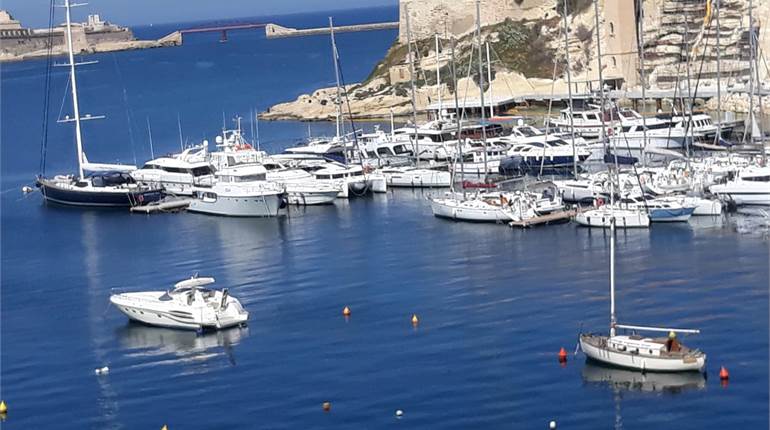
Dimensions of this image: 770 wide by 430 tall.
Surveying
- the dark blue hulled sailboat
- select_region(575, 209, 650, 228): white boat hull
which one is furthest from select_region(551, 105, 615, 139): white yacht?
the dark blue hulled sailboat

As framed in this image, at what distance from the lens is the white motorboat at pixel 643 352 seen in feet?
94.8

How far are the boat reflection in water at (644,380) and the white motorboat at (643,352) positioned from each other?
119mm

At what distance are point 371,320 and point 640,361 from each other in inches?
317

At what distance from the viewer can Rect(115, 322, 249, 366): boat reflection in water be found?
3328cm

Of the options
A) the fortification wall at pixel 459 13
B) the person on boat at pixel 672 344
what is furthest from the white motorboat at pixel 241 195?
the fortification wall at pixel 459 13

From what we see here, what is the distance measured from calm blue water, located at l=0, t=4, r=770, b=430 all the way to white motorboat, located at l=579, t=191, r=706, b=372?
0.35 m

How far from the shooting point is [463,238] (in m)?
44.8

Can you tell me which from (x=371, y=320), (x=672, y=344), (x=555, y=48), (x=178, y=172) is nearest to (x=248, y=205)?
(x=178, y=172)

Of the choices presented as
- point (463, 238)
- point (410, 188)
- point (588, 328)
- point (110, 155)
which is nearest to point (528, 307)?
point (588, 328)

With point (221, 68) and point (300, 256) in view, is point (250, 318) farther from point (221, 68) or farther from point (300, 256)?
point (221, 68)

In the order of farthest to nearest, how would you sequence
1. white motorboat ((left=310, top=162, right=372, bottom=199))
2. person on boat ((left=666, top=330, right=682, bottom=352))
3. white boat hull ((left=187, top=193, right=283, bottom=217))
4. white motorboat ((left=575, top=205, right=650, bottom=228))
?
white motorboat ((left=310, top=162, right=372, bottom=199))
white boat hull ((left=187, top=193, right=283, bottom=217))
white motorboat ((left=575, top=205, right=650, bottom=228))
person on boat ((left=666, top=330, right=682, bottom=352))

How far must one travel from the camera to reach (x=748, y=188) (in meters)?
45.5

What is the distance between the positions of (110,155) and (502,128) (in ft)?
68.0

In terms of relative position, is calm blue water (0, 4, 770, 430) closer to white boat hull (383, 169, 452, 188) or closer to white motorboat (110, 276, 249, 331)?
white motorboat (110, 276, 249, 331)
